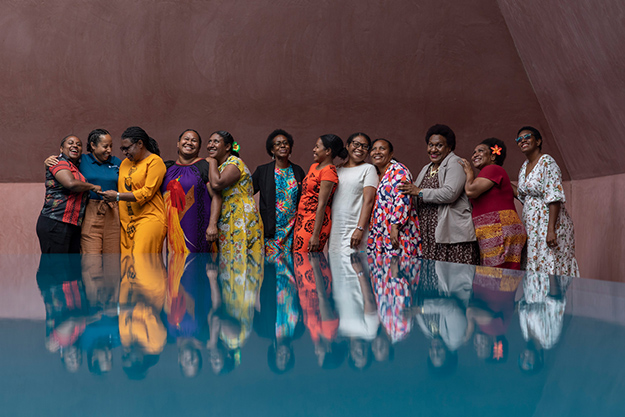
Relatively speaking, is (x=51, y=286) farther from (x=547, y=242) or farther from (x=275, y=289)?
(x=547, y=242)

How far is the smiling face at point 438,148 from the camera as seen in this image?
139 inches

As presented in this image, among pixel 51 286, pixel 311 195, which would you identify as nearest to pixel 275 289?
pixel 51 286

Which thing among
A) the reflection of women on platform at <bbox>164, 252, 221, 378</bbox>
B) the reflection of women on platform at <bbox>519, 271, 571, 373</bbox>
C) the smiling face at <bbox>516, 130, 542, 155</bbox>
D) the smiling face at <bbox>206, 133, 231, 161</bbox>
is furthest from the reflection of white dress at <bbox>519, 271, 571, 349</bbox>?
the smiling face at <bbox>516, 130, 542, 155</bbox>

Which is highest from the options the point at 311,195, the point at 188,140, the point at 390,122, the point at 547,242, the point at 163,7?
the point at 163,7

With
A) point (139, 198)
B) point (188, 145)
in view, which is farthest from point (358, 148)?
point (139, 198)

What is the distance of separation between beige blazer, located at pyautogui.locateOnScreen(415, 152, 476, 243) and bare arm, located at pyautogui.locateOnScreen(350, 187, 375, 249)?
0.35 m

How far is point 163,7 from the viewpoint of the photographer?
4809mm

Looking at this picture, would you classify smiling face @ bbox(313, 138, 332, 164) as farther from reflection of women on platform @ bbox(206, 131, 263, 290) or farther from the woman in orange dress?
reflection of women on platform @ bbox(206, 131, 263, 290)

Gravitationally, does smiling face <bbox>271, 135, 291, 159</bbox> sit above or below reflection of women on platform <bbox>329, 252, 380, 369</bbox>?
above

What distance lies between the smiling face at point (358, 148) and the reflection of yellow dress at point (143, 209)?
1299 millimetres

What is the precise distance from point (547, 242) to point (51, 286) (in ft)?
10.6

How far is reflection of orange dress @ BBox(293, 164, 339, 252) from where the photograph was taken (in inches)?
137

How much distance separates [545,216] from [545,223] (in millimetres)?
47

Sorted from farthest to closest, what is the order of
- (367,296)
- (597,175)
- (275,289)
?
1. (597,175)
2. (275,289)
3. (367,296)
